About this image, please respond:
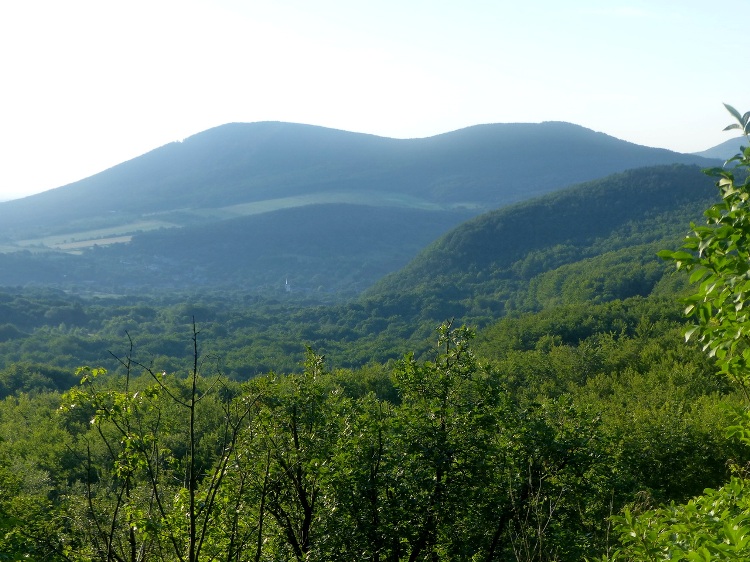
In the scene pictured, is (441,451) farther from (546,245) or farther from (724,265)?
(546,245)

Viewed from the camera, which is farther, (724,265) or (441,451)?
(441,451)

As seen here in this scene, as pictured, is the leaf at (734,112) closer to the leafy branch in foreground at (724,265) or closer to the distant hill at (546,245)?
the leafy branch in foreground at (724,265)

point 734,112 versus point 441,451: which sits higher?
point 734,112

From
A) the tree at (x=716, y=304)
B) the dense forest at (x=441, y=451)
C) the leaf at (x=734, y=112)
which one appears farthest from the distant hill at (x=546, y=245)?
the leaf at (x=734, y=112)

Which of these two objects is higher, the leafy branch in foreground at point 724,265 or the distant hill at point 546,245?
the leafy branch in foreground at point 724,265

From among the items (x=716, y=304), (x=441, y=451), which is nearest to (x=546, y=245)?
(x=441, y=451)

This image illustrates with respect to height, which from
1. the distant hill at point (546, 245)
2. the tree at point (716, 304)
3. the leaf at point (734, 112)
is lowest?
the distant hill at point (546, 245)

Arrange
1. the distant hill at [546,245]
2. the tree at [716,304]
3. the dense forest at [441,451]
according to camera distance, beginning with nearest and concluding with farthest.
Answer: the tree at [716,304], the dense forest at [441,451], the distant hill at [546,245]

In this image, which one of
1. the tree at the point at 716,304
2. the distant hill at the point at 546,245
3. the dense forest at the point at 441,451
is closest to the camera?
the tree at the point at 716,304

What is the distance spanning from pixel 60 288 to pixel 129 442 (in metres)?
202

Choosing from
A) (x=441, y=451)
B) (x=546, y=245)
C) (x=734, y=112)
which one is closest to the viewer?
(x=734, y=112)

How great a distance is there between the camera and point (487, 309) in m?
130

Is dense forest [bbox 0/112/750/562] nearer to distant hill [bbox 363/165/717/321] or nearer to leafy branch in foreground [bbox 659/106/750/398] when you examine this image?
leafy branch in foreground [bbox 659/106/750/398]

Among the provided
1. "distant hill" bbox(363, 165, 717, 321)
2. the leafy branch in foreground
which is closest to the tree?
the leafy branch in foreground
